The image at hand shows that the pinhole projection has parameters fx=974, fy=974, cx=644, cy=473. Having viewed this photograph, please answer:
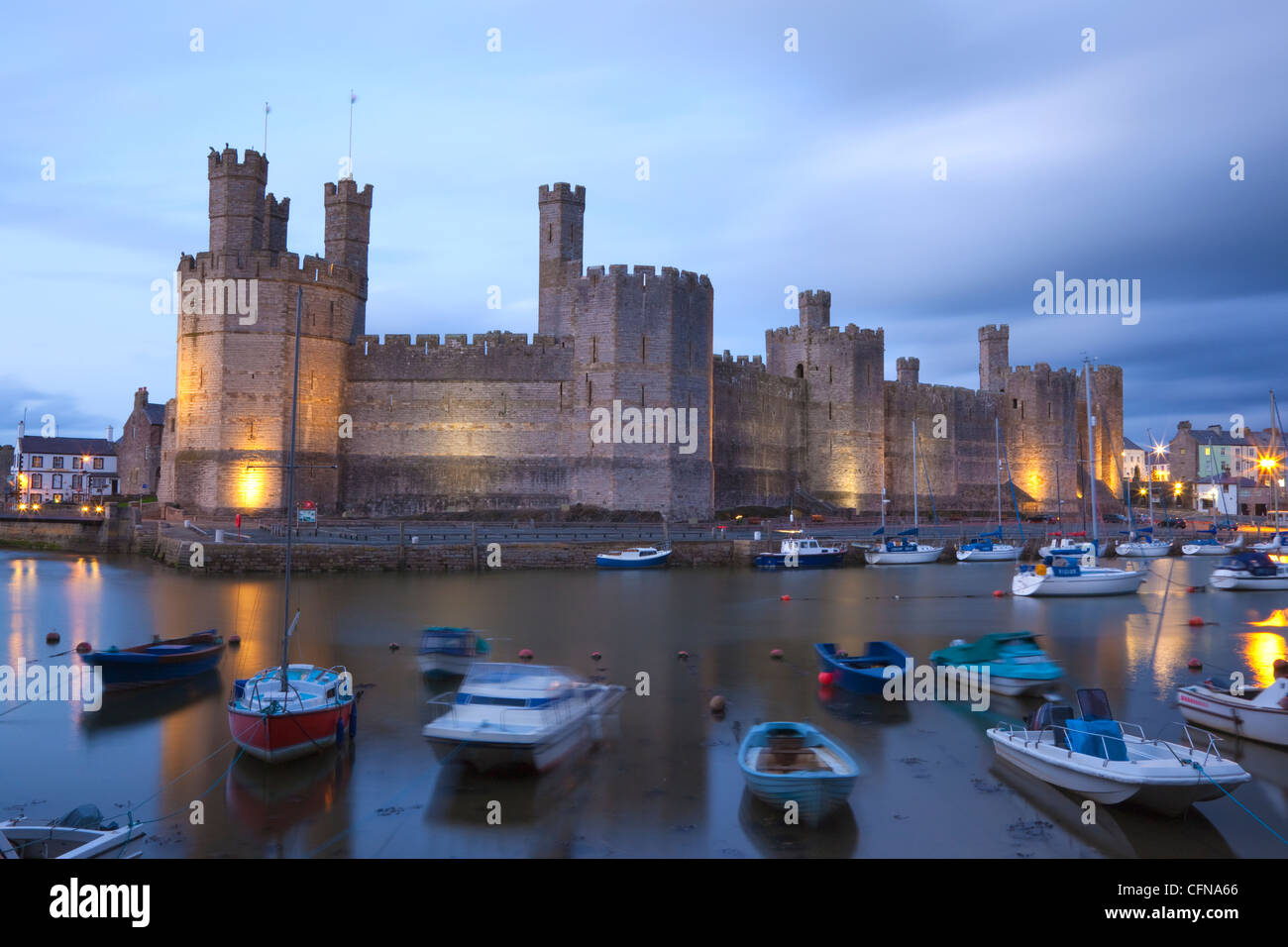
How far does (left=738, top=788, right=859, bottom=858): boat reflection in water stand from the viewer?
8406 mm

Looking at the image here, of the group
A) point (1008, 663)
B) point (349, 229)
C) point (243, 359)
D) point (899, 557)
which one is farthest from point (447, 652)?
point (349, 229)

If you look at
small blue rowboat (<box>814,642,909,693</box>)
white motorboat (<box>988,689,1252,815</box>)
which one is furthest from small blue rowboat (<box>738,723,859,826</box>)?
small blue rowboat (<box>814,642,909,693</box>)

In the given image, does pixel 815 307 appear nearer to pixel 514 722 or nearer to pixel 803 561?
pixel 803 561

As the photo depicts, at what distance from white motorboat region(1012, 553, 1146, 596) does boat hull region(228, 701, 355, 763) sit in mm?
21705

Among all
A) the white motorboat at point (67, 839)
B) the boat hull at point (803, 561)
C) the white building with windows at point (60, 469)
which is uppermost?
the white building with windows at point (60, 469)

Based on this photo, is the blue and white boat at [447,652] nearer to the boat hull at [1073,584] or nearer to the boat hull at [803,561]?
the boat hull at [1073,584]

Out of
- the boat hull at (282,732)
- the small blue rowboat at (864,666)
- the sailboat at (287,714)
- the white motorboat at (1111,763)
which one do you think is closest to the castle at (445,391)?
the small blue rowboat at (864,666)

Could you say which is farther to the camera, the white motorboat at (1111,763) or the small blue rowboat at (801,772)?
A: the small blue rowboat at (801,772)

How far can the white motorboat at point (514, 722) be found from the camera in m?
10.6

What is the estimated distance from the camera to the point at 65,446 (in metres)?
73.9

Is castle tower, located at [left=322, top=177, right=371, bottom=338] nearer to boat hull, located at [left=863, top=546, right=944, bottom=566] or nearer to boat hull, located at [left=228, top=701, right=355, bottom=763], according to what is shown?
boat hull, located at [left=863, top=546, right=944, bottom=566]

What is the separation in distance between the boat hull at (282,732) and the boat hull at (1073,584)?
21.7m
